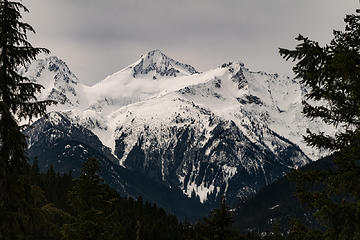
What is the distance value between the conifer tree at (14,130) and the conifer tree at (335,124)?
31.5 ft

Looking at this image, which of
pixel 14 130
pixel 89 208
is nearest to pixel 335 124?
pixel 14 130

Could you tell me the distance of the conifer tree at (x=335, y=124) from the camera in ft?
49.9

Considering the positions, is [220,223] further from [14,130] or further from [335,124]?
[14,130]

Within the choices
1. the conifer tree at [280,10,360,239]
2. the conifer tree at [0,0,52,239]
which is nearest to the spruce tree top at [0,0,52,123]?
the conifer tree at [0,0,52,239]

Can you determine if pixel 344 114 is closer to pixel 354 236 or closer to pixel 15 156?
pixel 354 236

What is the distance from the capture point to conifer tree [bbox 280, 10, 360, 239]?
49.9 ft

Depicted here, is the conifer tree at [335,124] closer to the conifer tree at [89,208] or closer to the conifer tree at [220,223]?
the conifer tree at [220,223]

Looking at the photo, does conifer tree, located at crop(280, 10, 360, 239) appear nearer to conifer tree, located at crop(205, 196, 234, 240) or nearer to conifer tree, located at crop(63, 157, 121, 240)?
conifer tree, located at crop(205, 196, 234, 240)

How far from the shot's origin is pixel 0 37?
18.3m

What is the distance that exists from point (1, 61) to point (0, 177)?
4911 mm

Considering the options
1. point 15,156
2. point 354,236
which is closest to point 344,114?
point 354,236

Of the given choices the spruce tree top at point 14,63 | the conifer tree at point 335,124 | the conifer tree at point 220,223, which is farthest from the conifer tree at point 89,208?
the conifer tree at point 335,124

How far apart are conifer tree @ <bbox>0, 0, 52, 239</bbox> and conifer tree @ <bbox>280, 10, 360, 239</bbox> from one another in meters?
9.60

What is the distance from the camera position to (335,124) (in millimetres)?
17797
